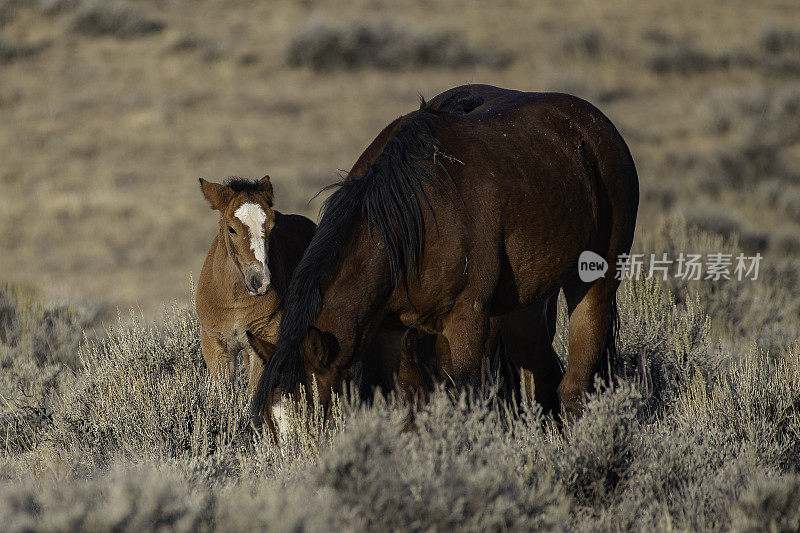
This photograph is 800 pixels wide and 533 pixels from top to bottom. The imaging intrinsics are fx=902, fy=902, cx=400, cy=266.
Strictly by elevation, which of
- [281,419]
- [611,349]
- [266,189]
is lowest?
[611,349]

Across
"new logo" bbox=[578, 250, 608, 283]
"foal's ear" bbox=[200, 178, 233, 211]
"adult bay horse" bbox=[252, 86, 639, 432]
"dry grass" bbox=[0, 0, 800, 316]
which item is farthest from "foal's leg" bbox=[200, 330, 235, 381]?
"dry grass" bbox=[0, 0, 800, 316]

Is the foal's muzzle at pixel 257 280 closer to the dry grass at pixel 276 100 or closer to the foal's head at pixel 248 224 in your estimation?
the foal's head at pixel 248 224

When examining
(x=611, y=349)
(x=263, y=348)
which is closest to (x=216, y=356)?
(x=263, y=348)

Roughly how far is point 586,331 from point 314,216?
33.6 feet

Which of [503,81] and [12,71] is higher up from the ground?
[12,71]

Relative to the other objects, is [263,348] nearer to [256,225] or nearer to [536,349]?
[256,225]

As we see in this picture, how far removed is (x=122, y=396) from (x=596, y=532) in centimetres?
270

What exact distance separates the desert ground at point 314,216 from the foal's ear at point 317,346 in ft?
0.76

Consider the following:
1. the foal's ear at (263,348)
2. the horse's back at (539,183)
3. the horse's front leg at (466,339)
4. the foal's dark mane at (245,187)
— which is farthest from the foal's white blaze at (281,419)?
the foal's dark mane at (245,187)

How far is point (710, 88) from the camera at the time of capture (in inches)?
825

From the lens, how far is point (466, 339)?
414 cm

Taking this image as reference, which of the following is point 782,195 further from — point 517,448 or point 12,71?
point 12,71

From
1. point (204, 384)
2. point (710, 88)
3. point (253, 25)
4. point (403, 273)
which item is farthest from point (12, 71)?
point (403, 273)

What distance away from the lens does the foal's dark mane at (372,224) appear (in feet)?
12.7
